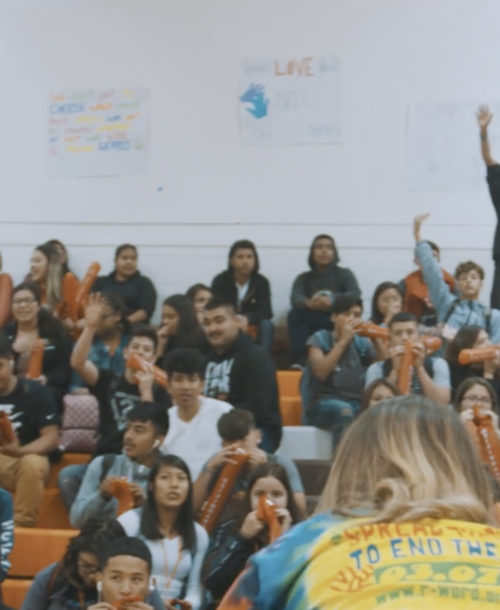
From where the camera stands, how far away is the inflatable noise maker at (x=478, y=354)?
7465mm

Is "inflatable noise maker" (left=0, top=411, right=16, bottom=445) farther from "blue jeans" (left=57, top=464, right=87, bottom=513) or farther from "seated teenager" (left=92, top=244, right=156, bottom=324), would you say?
"seated teenager" (left=92, top=244, right=156, bottom=324)

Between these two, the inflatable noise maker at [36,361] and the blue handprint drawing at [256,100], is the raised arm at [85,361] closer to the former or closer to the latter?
the inflatable noise maker at [36,361]

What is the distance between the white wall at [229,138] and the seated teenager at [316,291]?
69cm

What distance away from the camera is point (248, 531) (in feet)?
15.1

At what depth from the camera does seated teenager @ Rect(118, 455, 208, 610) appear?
5.64 m

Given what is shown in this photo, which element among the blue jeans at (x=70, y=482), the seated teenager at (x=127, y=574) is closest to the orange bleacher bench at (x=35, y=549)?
the blue jeans at (x=70, y=482)

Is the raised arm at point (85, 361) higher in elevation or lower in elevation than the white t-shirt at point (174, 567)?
higher

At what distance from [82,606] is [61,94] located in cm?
724

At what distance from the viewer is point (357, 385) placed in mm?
7812

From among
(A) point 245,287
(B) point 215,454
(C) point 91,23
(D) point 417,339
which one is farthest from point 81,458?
(C) point 91,23

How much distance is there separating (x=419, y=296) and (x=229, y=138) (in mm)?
2479

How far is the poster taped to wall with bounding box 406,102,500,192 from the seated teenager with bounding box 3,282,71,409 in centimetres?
387

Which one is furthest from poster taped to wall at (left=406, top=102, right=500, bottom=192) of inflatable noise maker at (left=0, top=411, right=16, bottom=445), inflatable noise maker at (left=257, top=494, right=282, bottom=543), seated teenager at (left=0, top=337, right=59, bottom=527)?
inflatable noise maker at (left=257, top=494, right=282, bottom=543)

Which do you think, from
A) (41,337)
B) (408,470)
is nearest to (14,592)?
(41,337)
